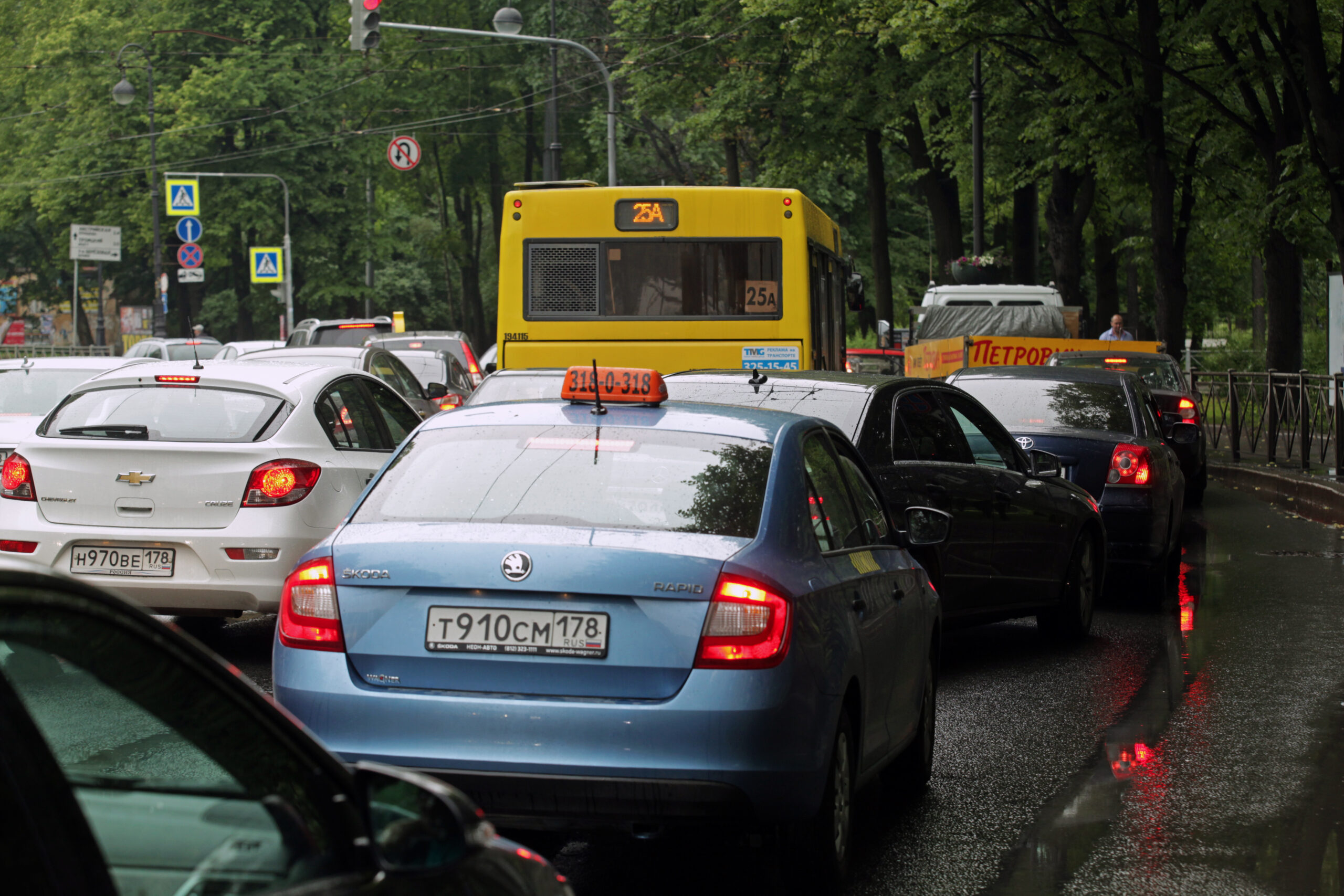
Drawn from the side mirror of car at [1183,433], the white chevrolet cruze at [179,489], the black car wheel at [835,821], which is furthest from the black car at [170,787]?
the side mirror of car at [1183,433]

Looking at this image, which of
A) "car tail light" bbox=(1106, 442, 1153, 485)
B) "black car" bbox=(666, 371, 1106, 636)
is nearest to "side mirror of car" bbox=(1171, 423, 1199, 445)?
"car tail light" bbox=(1106, 442, 1153, 485)

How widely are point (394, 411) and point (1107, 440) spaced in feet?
15.7

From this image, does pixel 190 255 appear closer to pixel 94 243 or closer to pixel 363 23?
pixel 94 243

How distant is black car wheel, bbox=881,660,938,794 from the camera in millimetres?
6266

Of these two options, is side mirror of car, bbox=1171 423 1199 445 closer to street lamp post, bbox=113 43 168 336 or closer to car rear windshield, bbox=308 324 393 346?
car rear windshield, bbox=308 324 393 346

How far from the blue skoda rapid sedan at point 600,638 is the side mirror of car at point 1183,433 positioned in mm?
9623

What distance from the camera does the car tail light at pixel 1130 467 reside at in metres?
11.7

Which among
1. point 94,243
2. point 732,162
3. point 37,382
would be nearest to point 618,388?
point 37,382

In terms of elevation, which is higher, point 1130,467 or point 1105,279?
point 1105,279

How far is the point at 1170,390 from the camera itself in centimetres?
1933

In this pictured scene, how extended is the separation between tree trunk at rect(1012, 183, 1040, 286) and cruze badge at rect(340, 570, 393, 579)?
1273 inches

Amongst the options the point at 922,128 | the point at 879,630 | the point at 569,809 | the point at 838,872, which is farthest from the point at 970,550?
the point at 922,128

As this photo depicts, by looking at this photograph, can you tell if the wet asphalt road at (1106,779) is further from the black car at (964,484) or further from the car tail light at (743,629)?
the car tail light at (743,629)

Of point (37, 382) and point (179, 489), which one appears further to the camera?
point (37, 382)
